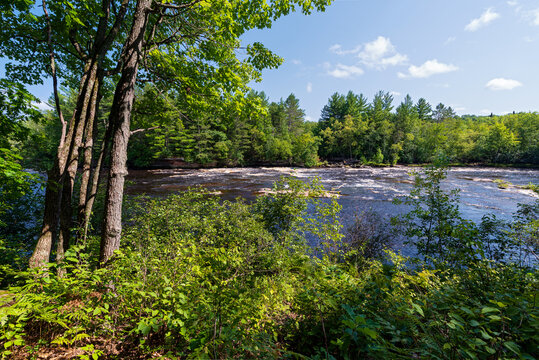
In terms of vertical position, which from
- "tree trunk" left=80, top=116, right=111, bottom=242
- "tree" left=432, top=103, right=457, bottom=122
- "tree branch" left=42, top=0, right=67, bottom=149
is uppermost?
"tree" left=432, top=103, right=457, bottom=122

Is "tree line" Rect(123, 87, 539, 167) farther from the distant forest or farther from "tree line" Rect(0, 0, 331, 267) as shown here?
"tree line" Rect(0, 0, 331, 267)

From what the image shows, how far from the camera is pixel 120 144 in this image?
346cm

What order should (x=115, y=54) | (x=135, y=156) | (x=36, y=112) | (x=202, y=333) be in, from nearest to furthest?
(x=202, y=333) < (x=36, y=112) < (x=115, y=54) < (x=135, y=156)

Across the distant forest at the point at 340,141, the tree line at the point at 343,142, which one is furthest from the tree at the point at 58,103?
the tree line at the point at 343,142

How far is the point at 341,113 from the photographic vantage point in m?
63.2

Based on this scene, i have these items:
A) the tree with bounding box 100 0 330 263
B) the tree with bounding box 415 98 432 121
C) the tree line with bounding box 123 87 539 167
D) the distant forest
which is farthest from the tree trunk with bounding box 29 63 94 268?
the tree with bounding box 415 98 432 121

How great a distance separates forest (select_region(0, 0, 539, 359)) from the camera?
6.47 ft

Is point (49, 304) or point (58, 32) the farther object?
point (58, 32)

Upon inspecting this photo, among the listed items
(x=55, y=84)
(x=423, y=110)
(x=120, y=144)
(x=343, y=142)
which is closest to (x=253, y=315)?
(x=120, y=144)

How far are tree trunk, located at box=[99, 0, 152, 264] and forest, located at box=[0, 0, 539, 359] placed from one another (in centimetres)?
2

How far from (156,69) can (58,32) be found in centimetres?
215

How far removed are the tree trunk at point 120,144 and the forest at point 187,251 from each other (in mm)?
22

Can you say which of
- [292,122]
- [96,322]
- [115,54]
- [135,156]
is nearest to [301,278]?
[96,322]

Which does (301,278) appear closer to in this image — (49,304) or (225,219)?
(225,219)
